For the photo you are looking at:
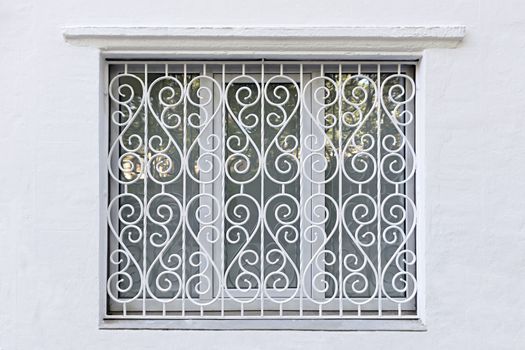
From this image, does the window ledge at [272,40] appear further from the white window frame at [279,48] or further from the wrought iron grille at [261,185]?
the wrought iron grille at [261,185]

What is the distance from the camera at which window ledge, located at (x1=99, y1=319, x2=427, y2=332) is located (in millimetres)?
3100

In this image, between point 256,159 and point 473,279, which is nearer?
point 473,279

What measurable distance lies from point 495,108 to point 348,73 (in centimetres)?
85

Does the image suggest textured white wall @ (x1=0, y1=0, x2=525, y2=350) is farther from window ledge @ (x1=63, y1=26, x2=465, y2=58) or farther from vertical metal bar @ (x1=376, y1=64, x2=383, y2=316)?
vertical metal bar @ (x1=376, y1=64, x2=383, y2=316)

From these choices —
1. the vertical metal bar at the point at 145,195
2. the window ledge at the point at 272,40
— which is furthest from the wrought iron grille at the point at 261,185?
the window ledge at the point at 272,40

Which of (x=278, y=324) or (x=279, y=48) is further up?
(x=279, y=48)

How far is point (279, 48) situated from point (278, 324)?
1557mm

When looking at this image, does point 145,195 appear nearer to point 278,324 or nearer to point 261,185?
point 261,185

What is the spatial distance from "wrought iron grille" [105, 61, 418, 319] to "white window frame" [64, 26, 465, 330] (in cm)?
8

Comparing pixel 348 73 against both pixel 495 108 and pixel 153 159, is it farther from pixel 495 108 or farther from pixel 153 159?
pixel 153 159

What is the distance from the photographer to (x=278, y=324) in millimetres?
3131
